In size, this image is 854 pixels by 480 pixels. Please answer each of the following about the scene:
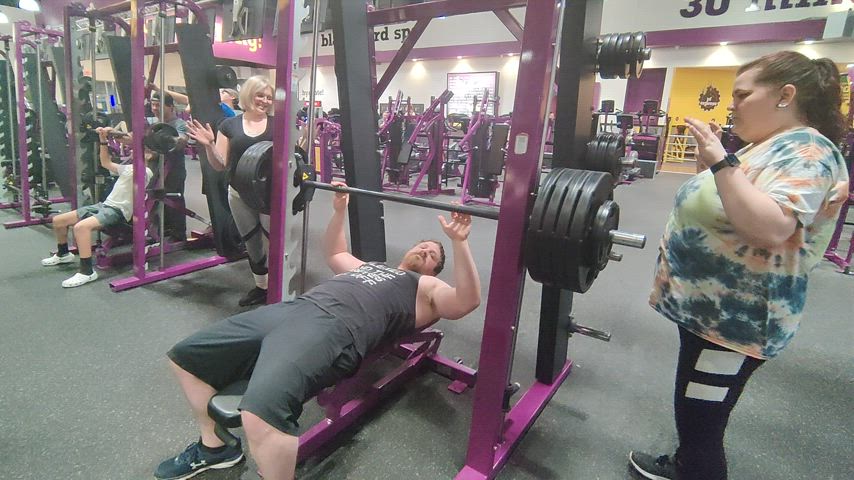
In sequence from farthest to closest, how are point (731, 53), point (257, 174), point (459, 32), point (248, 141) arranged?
1. point (459, 32)
2. point (731, 53)
3. point (248, 141)
4. point (257, 174)

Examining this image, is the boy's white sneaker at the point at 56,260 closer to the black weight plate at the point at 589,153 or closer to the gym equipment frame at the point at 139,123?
the gym equipment frame at the point at 139,123

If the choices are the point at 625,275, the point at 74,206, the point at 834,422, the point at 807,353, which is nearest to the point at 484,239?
the point at 625,275

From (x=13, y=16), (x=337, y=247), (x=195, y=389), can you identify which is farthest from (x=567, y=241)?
(x=13, y=16)

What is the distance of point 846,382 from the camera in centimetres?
221

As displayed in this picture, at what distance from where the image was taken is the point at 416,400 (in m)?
1.97

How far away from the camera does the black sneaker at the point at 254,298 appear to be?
9.47 feet

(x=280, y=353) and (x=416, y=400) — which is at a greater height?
(x=280, y=353)

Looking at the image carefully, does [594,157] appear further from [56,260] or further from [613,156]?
[56,260]

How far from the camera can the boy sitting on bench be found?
10.00ft

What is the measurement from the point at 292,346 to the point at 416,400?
825mm

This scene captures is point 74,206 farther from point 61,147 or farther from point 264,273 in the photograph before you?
point 264,273

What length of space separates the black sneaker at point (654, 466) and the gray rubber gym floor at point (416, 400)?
2.3 inches

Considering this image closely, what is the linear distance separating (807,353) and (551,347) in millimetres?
1621

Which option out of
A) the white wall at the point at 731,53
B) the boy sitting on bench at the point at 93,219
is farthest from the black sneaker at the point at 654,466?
the white wall at the point at 731,53
